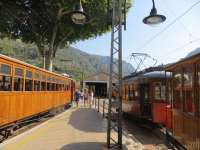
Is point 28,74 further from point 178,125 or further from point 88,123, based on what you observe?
point 178,125

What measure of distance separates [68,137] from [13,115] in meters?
2.00

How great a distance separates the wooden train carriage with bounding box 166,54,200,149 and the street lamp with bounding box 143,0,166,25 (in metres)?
1.26

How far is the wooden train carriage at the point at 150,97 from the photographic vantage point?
51.4 ft

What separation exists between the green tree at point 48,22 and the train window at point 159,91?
12753 millimetres

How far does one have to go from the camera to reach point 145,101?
17750 millimetres

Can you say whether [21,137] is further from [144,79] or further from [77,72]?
[77,72]

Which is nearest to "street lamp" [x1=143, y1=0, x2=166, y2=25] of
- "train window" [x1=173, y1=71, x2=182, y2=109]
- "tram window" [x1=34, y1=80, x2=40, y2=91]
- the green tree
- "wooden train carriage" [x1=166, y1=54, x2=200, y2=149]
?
"wooden train carriage" [x1=166, y1=54, x2=200, y2=149]

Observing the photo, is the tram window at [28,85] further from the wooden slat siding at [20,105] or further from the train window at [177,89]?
the train window at [177,89]

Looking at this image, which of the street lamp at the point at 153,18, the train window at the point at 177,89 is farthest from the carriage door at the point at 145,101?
the street lamp at the point at 153,18

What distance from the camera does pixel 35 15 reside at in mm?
29859

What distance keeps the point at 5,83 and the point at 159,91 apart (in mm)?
7674

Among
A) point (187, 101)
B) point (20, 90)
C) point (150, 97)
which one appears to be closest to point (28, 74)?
point (20, 90)

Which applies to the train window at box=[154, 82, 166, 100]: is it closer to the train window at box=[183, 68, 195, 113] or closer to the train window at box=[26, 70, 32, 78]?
the train window at box=[26, 70, 32, 78]

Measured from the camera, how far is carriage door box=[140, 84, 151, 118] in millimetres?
17409
